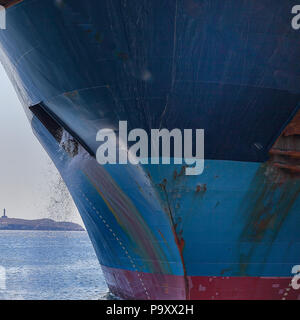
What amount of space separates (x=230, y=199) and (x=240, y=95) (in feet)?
5.73

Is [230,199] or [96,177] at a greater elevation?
[96,177]

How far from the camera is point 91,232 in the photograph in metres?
11.3

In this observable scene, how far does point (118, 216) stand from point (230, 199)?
249cm

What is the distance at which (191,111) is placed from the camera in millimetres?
7375

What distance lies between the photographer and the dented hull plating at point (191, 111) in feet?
22.4

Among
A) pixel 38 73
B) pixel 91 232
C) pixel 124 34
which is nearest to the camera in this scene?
pixel 124 34

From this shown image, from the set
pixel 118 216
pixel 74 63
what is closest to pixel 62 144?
pixel 118 216

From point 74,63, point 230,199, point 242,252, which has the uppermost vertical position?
point 74,63

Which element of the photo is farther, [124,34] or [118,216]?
[118,216]

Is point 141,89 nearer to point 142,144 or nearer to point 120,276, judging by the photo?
point 142,144

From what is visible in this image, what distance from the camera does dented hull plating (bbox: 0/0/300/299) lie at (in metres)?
6.81

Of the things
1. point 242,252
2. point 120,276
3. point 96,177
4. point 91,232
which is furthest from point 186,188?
point 91,232
